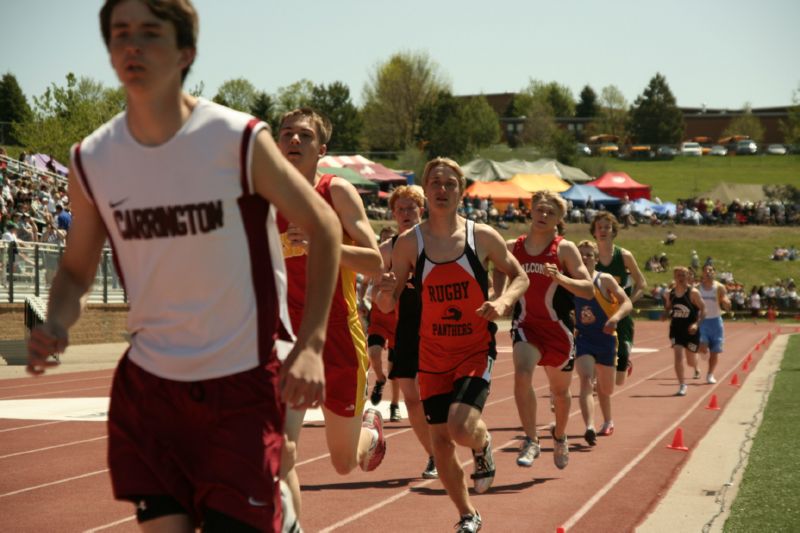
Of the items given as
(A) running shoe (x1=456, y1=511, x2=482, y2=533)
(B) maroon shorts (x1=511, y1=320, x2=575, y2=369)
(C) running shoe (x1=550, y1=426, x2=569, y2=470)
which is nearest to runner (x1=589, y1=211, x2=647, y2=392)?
(B) maroon shorts (x1=511, y1=320, x2=575, y2=369)

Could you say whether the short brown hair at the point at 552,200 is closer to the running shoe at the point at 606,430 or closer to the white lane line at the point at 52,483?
the running shoe at the point at 606,430

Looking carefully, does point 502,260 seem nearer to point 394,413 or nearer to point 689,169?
point 394,413

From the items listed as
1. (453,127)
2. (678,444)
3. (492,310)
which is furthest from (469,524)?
(453,127)

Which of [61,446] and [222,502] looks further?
[61,446]

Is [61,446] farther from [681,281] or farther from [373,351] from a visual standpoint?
[681,281]

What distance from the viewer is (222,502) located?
3.23m

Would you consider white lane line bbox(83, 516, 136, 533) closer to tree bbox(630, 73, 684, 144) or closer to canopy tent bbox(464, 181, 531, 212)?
canopy tent bbox(464, 181, 531, 212)

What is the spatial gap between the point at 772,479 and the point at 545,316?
230 centimetres

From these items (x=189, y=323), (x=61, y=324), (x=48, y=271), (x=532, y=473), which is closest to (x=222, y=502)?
(x=189, y=323)

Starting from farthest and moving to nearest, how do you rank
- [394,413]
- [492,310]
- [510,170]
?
1. [510,170]
2. [394,413]
3. [492,310]

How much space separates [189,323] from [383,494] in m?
5.99

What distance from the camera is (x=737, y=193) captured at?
86125 mm

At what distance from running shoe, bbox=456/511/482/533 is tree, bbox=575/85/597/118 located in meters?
162

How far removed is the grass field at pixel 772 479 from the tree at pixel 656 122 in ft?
403
